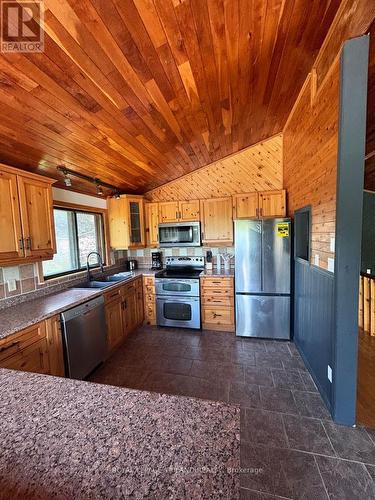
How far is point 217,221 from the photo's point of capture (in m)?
3.90

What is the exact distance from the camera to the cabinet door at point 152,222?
Result: 13.7ft

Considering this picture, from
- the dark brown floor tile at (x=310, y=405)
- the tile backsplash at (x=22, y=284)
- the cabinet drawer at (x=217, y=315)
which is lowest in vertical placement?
the dark brown floor tile at (x=310, y=405)

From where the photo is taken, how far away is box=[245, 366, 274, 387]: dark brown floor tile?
2.36 meters

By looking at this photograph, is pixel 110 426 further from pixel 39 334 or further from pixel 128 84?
pixel 128 84

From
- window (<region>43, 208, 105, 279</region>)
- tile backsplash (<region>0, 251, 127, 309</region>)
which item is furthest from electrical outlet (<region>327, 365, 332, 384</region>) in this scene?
window (<region>43, 208, 105, 279</region>)

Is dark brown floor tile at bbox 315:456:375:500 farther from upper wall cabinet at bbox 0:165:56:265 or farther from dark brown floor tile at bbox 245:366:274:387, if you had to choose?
upper wall cabinet at bbox 0:165:56:265

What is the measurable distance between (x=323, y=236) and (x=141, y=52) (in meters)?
2.04

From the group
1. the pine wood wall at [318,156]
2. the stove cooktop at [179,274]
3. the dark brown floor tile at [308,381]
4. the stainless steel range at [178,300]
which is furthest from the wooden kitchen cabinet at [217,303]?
the pine wood wall at [318,156]

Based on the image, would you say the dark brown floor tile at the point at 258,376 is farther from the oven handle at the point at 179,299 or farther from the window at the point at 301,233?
the window at the point at 301,233

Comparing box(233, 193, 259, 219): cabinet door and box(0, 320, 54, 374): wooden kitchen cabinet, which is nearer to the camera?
box(0, 320, 54, 374): wooden kitchen cabinet

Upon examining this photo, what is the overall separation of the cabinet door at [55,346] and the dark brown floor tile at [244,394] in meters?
1.64

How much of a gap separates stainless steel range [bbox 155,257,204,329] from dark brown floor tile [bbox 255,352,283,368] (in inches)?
42.7

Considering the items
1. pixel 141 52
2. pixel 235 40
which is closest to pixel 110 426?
pixel 141 52

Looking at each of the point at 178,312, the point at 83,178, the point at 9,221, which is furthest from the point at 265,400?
the point at 83,178
